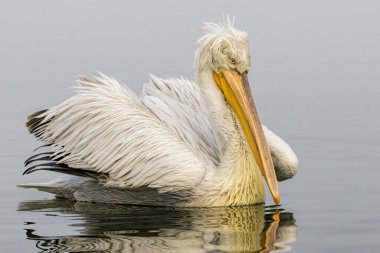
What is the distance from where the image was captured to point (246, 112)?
786 centimetres

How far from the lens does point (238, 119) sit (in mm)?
7949

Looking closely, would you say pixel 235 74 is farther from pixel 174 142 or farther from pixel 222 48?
pixel 174 142

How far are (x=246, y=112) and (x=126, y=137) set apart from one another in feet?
3.04

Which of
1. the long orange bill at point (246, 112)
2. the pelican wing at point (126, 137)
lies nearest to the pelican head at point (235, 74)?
the long orange bill at point (246, 112)

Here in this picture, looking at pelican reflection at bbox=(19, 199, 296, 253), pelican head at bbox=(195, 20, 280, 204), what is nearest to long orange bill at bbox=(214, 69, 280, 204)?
pelican head at bbox=(195, 20, 280, 204)

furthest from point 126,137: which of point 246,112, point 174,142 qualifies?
point 246,112

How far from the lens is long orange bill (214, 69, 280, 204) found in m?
7.78

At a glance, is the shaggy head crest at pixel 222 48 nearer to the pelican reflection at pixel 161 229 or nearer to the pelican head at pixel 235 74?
the pelican head at pixel 235 74

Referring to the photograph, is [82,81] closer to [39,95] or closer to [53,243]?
[53,243]

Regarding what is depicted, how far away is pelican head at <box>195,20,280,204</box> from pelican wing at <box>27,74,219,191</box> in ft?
1.31

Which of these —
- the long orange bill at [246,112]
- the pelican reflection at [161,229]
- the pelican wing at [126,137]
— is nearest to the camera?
the pelican reflection at [161,229]

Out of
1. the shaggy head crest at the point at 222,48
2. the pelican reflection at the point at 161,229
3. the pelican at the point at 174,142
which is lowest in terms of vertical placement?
the pelican reflection at the point at 161,229

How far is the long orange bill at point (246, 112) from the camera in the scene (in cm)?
778

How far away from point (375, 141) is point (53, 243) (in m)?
5.65
